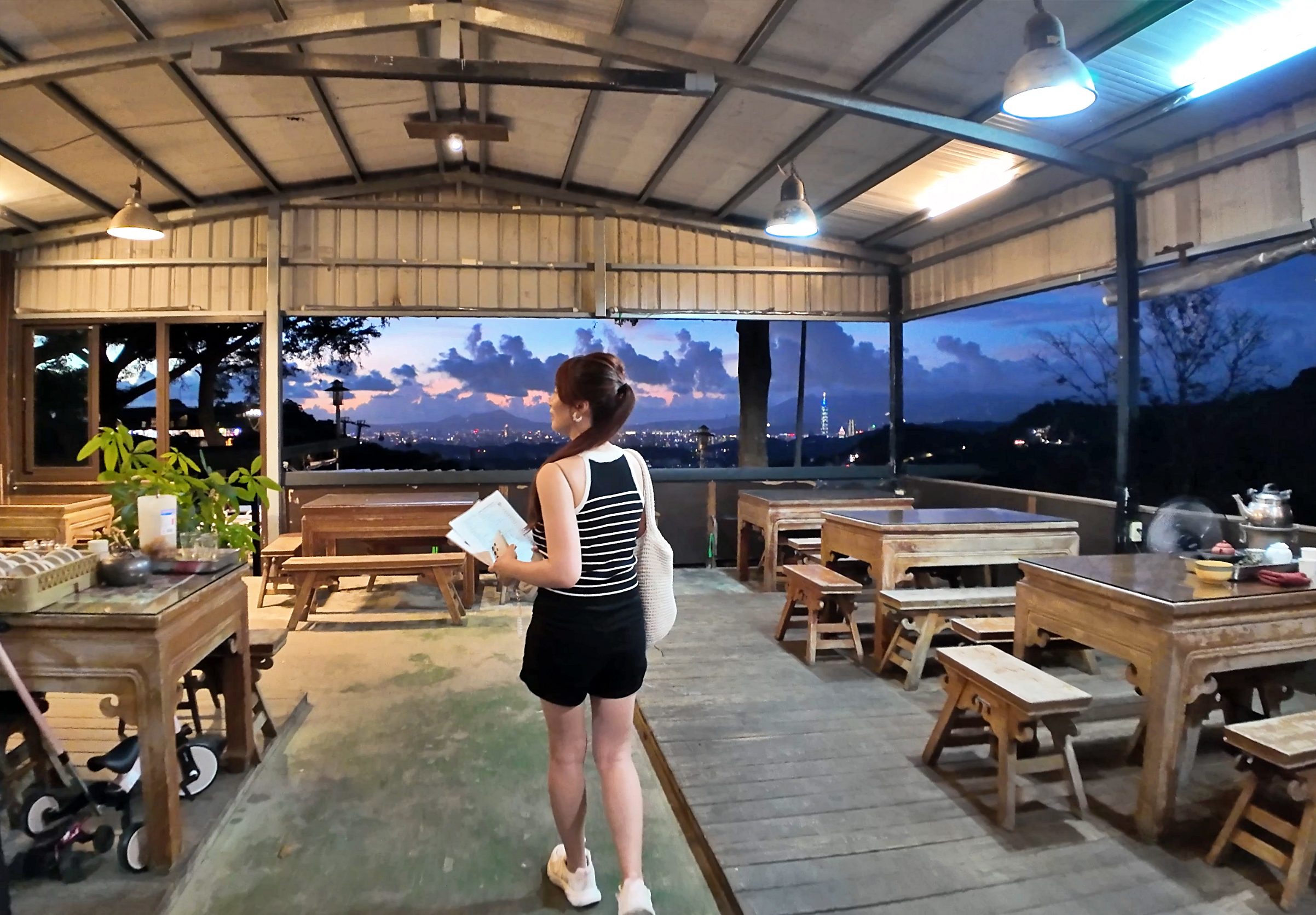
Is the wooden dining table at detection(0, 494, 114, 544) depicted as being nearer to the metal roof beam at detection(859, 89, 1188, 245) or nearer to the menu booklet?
the menu booklet

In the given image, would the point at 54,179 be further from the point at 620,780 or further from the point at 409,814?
the point at 620,780

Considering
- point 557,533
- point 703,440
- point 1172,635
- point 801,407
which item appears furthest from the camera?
point 801,407

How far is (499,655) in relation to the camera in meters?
4.89

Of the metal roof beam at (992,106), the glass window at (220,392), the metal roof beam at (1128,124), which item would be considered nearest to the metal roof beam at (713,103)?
the metal roof beam at (992,106)

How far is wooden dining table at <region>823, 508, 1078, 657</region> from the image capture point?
4543mm

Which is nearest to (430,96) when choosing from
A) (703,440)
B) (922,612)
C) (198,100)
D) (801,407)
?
(198,100)

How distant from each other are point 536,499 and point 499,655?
3146mm

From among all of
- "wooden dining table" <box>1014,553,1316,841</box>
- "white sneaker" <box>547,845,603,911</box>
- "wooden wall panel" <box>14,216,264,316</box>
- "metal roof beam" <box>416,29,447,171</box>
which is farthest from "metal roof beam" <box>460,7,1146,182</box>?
"white sneaker" <box>547,845,603,911</box>

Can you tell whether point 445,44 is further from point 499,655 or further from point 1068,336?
point 1068,336

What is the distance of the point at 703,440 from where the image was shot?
31.7 ft

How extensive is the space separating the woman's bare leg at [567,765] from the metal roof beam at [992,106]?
4.15 metres

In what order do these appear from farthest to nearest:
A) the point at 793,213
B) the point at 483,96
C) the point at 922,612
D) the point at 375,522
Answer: the point at 483,96 < the point at 375,522 < the point at 793,213 < the point at 922,612

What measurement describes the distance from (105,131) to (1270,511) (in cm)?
784

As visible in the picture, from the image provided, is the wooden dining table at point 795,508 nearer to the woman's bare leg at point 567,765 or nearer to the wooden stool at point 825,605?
the wooden stool at point 825,605
